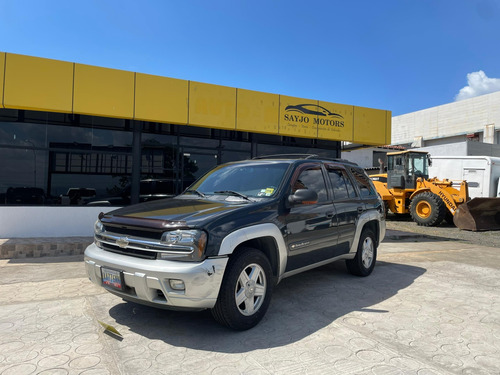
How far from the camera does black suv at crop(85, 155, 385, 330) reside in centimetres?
314

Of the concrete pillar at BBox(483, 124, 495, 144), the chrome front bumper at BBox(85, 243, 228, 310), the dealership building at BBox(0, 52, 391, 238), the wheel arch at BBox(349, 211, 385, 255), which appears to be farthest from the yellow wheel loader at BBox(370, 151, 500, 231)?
the concrete pillar at BBox(483, 124, 495, 144)

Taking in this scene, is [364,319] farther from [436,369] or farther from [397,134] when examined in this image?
[397,134]

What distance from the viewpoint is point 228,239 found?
3.28m

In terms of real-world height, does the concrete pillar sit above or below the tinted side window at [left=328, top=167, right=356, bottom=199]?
above

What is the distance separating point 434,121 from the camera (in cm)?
4247

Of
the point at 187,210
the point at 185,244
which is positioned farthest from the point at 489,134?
the point at 185,244

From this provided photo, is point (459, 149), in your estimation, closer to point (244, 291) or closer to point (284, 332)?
point (284, 332)

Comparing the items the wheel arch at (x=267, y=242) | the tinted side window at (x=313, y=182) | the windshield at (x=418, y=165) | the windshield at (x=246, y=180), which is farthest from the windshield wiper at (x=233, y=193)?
the windshield at (x=418, y=165)

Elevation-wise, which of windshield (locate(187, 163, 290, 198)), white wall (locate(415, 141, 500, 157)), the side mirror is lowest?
the side mirror

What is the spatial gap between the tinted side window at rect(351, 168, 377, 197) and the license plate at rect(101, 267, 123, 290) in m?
3.84

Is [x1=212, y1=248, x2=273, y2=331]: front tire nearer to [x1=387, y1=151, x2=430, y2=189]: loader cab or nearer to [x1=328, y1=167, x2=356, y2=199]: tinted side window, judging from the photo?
[x1=328, y1=167, x2=356, y2=199]: tinted side window

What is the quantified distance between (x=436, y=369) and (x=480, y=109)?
4242 centimetres

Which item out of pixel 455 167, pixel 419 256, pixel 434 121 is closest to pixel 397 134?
pixel 434 121

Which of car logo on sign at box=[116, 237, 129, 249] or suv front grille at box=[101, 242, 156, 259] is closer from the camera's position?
suv front grille at box=[101, 242, 156, 259]
